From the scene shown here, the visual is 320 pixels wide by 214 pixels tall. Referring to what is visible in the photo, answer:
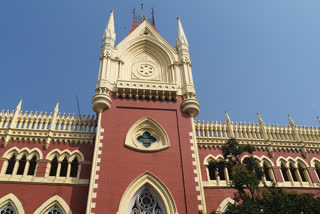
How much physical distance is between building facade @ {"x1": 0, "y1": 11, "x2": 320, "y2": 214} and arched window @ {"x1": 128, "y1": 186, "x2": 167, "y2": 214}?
52 mm

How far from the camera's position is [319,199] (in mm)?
10891

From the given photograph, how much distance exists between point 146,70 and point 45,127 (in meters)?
8.68

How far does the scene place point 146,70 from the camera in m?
21.1

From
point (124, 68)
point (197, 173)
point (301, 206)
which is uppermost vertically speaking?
point (124, 68)

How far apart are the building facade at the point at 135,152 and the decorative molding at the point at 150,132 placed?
0.06 m

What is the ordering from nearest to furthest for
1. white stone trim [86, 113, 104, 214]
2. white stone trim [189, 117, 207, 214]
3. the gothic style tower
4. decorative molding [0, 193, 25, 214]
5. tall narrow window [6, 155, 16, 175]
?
1. white stone trim [86, 113, 104, 214]
2. decorative molding [0, 193, 25, 214]
3. white stone trim [189, 117, 207, 214]
4. the gothic style tower
5. tall narrow window [6, 155, 16, 175]

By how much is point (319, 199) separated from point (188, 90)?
10.4m

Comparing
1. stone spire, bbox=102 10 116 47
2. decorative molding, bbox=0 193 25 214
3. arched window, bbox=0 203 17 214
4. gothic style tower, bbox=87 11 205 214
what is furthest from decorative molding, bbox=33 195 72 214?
stone spire, bbox=102 10 116 47

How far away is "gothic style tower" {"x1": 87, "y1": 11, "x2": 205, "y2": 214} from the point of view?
1419 cm

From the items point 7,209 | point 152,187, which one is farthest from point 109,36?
point 7,209

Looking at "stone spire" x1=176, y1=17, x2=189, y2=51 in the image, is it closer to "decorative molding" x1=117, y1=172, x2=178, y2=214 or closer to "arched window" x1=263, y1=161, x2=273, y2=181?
"arched window" x1=263, y1=161, x2=273, y2=181

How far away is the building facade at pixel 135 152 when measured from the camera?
14227mm

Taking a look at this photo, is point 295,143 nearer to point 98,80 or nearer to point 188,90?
point 188,90

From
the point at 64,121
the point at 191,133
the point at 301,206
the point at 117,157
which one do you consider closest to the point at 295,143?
the point at 191,133
